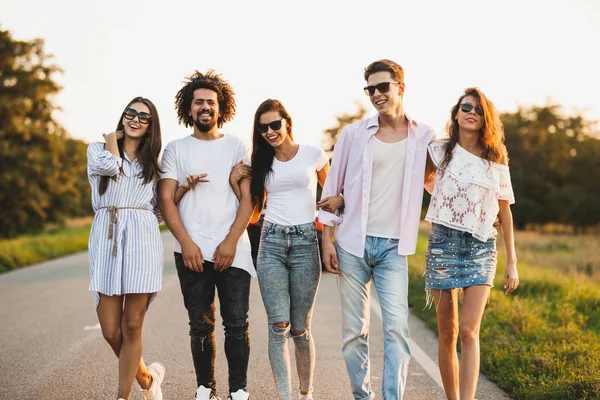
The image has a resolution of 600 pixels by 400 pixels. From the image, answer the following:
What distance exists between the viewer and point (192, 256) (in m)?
4.53

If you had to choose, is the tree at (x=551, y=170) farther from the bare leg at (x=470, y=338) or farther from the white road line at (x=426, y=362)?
the bare leg at (x=470, y=338)

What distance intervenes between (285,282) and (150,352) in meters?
2.63

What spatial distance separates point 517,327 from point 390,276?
3.35 metres

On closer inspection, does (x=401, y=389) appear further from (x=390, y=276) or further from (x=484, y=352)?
(x=484, y=352)

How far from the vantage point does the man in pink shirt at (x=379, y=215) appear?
14.5 ft

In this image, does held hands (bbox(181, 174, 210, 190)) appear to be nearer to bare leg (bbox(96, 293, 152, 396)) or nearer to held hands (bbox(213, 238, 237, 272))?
held hands (bbox(213, 238, 237, 272))

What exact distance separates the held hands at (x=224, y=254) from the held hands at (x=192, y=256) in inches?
4.1

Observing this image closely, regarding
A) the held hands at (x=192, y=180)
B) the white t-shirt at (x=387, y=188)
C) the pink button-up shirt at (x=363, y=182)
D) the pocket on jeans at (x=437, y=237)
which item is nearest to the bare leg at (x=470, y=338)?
the pocket on jeans at (x=437, y=237)

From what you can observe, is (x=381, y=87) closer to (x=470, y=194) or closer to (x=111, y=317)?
(x=470, y=194)

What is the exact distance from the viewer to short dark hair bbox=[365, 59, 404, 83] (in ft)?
14.7

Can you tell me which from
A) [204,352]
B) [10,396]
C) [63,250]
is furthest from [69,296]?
[63,250]

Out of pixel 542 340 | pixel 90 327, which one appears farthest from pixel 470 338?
pixel 90 327

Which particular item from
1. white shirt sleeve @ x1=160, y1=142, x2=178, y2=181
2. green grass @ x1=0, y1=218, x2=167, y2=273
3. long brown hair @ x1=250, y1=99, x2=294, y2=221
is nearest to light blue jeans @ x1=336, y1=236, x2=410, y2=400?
long brown hair @ x1=250, y1=99, x2=294, y2=221

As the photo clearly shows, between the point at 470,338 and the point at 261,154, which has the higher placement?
the point at 261,154
